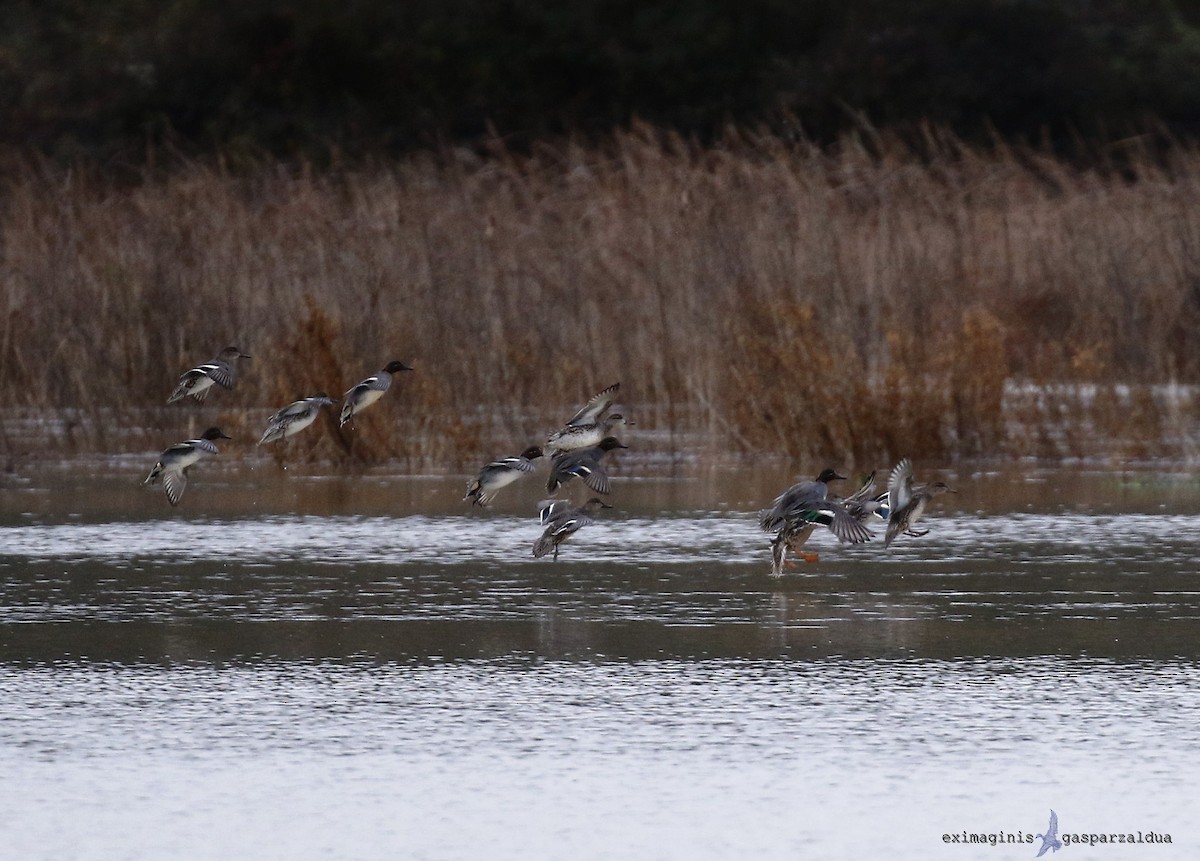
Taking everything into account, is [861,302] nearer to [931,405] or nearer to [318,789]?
[931,405]

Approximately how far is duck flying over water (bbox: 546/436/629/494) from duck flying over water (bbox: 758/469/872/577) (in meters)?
1.27

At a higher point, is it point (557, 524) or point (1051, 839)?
point (557, 524)

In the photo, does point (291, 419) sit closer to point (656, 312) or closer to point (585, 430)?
point (585, 430)

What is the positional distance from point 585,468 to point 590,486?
0.08 m

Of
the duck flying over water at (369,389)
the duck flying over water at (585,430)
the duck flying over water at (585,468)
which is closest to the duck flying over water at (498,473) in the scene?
the duck flying over water at (585,468)

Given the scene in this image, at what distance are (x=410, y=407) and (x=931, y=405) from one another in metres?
2.91

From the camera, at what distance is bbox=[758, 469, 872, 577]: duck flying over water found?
794 cm

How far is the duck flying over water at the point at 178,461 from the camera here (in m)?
9.84

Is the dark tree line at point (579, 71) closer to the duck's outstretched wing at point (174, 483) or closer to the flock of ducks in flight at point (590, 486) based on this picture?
the flock of ducks in flight at point (590, 486)

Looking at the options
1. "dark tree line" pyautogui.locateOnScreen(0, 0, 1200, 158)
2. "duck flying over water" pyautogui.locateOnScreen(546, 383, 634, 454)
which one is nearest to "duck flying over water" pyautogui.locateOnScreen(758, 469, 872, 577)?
"duck flying over water" pyautogui.locateOnScreen(546, 383, 634, 454)

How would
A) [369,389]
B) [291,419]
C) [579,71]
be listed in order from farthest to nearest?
[579,71]
[291,419]
[369,389]

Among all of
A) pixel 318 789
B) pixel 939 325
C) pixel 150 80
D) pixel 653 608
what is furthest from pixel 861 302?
pixel 150 80

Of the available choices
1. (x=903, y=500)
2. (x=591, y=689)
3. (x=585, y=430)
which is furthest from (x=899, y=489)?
(x=591, y=689)

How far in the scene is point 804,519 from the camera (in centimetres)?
793
